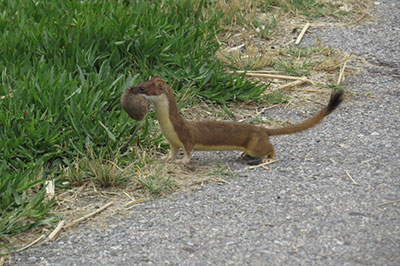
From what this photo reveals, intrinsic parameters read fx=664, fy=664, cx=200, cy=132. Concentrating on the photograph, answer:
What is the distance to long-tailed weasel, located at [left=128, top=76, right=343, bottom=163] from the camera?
4.07 meters

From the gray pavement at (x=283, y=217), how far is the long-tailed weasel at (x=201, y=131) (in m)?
0.17

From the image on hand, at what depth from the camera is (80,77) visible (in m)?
4.87

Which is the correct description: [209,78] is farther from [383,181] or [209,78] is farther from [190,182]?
[383,181]

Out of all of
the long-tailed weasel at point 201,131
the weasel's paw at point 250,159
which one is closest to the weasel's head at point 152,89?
the long-tailed weasel at point 201,131

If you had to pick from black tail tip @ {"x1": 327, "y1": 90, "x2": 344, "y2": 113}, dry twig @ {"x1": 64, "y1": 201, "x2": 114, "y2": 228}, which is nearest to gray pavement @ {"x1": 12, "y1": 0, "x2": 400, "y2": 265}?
dry twig @ {"x1": 64, "y1": 201, "x2": 114, "y2": 228}

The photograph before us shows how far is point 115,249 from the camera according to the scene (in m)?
3.41

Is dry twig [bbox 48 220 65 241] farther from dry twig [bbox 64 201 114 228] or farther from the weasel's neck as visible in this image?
the weasel's neck

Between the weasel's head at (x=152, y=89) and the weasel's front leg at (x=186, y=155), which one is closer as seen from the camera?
the weasel's head at (x=152, y=89)

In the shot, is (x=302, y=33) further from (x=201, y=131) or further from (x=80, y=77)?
(x=201, y=131)

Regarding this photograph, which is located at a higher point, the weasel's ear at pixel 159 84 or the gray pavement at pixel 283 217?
the weasel's ear at pixel 159 84

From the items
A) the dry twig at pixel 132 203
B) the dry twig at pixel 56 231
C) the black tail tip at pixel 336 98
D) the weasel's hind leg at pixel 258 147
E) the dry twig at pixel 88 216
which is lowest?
the weasel's hind leg at pixel 258 147

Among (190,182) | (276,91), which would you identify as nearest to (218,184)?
(190,182)

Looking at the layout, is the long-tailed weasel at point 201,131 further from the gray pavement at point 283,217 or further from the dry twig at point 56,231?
the dry twig at point 56,231

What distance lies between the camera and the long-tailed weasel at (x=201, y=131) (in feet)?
13.4
